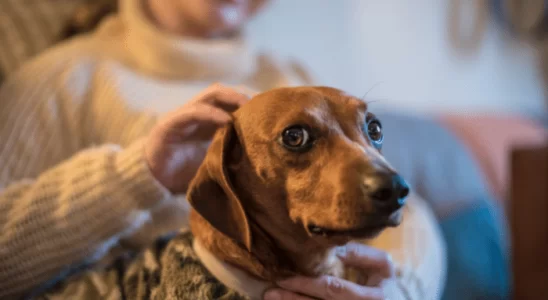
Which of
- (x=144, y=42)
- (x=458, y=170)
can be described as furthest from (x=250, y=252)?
(x=458, y=170)

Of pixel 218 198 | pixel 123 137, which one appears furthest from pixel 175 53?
pixel 218 198

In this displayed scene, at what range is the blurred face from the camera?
3.89 feet

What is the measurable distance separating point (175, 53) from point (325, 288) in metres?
0.82

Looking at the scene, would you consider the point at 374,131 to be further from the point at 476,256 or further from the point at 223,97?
the point at 476,256

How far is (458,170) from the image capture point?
1.53m

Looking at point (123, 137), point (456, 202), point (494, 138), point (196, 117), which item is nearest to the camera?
point (196, 117)

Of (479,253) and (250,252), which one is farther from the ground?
(250,252)

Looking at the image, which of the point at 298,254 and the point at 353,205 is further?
the point at 298,254

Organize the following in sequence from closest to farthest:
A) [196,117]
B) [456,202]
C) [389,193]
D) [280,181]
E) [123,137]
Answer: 1. [389,193]
2. [280,181]
3. [196,117]
4. [123,137]
5. [456,202]

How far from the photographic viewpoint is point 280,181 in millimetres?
681

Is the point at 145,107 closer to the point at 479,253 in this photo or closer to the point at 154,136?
the point at 154,136

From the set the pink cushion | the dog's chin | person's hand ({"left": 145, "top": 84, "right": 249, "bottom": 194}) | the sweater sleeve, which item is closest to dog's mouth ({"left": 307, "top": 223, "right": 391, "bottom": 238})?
the dog's chin

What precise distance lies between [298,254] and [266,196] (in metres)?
0.12

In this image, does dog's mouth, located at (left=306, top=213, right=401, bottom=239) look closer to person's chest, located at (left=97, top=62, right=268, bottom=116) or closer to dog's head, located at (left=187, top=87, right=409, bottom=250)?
dog's head, located at (left=187, top=87, right=409, bottom=250)
